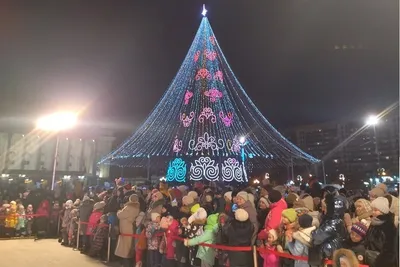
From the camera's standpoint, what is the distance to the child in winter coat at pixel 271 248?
4.86 meters

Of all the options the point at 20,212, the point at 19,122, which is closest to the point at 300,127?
the point at 19,122

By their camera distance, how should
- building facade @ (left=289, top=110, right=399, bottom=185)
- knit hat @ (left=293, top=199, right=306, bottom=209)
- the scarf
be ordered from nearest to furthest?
the scarf
knit hat @ (left=293, top=199, right=306, bottom=209)
building facade @ (left=289, top=110, right=399, bottom=185)

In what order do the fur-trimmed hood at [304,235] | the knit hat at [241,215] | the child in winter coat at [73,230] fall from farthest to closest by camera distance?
the child in winter coat at [73,230] < the knit hat at [241,215] < the fur-trimmed hood at [304,235]

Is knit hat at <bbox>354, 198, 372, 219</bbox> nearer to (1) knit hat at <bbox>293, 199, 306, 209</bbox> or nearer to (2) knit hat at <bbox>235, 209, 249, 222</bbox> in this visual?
(1) knit hat at <bbox>293, 199, 306, 209</bbox>

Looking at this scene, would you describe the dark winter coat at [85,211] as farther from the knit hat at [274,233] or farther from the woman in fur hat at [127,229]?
the knit hat at [274,233]

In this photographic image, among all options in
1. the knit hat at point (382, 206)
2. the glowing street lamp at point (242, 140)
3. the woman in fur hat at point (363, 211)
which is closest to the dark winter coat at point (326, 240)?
the woman in fur hat at point (363, 211)

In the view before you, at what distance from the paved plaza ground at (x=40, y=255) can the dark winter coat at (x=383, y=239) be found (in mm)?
6027

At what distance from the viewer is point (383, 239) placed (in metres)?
3.77

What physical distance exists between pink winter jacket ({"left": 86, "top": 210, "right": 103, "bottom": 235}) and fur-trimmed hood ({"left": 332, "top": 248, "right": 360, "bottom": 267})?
22.7 ft

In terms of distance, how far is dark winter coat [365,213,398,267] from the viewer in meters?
3.63

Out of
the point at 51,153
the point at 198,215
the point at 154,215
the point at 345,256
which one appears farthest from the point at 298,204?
the point at 51,153

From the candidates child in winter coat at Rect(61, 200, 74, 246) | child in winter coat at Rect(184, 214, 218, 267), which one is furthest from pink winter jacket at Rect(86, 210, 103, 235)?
child in winter coat at Rect(184, 214, 218, 267)

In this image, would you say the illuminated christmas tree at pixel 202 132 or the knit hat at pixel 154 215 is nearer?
the knit hat at pixel 154 215

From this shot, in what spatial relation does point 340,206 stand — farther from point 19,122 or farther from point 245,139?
point 19,122
